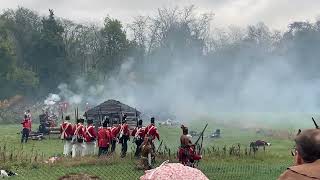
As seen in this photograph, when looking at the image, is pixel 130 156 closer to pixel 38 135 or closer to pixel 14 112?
pixel 38 135

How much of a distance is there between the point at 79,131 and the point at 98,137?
1324mm

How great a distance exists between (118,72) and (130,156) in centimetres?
4547

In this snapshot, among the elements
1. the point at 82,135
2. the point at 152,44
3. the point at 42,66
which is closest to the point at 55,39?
the point at 42,66

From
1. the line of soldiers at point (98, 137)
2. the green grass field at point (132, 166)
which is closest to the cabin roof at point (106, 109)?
the green grass field at point (132, 166)

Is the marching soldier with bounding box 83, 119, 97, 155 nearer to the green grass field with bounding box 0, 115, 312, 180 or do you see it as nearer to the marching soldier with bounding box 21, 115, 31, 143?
the green grass field with bounding box 0, 115, 312, 180

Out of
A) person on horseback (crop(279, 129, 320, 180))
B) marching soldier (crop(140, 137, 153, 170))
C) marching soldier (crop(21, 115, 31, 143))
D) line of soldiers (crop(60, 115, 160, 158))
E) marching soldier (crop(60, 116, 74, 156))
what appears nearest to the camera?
person on horseback (crop(279, 129, 320, 180))

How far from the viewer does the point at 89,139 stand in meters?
22.0

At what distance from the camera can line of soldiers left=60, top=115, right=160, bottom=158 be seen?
69.5ft

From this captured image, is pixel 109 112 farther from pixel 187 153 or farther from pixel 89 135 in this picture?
pixel 187 153

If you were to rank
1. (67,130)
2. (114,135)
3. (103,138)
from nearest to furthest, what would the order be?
(103,138), (114,135), (67,130)

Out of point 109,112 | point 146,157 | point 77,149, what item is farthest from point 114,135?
point 109,112

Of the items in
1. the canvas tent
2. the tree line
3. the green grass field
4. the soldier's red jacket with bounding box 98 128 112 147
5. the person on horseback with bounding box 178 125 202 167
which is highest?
the tree line

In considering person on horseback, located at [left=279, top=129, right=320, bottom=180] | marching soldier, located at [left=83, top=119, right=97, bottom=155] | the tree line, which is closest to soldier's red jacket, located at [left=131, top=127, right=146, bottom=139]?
marching soldier, located at [left=83, top=119, right=97, bottom=155]

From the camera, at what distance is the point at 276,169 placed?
60.2ft
